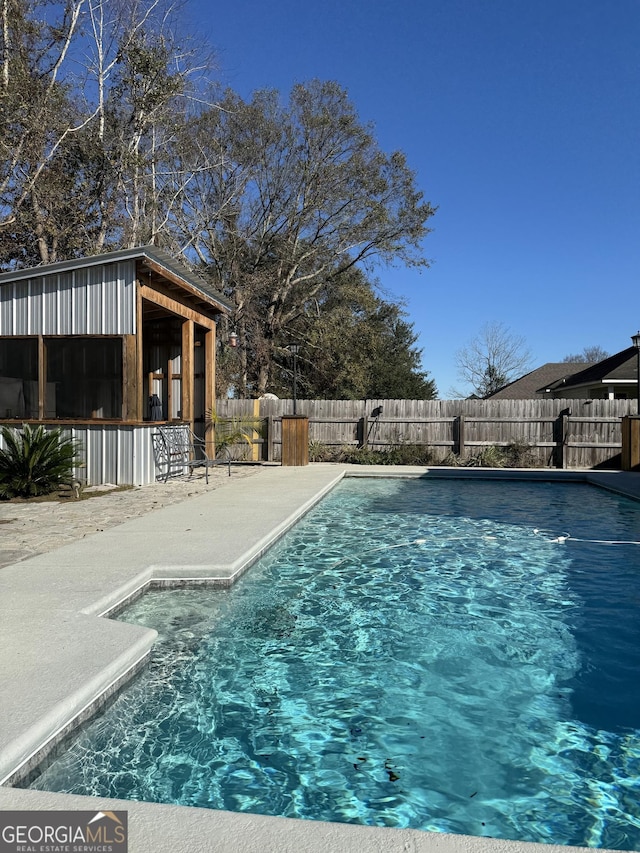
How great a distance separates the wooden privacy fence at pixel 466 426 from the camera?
15.3 m

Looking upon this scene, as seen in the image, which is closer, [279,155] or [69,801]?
[69,801]

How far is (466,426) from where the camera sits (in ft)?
52.4

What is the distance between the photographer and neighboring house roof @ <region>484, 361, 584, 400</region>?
3081cm

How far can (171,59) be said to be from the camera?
61.6 feet

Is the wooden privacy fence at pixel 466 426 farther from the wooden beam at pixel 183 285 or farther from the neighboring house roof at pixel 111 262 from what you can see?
the neighboring house roof at pixel 111 262

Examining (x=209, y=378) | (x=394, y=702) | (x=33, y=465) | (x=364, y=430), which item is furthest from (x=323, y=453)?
(x=394, y=702)

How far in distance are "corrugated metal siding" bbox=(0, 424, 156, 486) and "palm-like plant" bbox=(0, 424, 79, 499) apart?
829 millimetres

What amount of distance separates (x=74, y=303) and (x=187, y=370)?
8.95 feet

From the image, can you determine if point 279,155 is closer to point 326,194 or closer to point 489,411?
point 326,194

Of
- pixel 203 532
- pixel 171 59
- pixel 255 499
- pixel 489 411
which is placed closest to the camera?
pixel 203 532

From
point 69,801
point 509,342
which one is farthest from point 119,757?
point 509,342

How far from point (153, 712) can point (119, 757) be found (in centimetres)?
40

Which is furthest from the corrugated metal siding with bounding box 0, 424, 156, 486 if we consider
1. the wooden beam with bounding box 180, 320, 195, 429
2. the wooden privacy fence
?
the wooden privacy fence

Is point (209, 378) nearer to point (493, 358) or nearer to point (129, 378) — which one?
point (129, 378)
